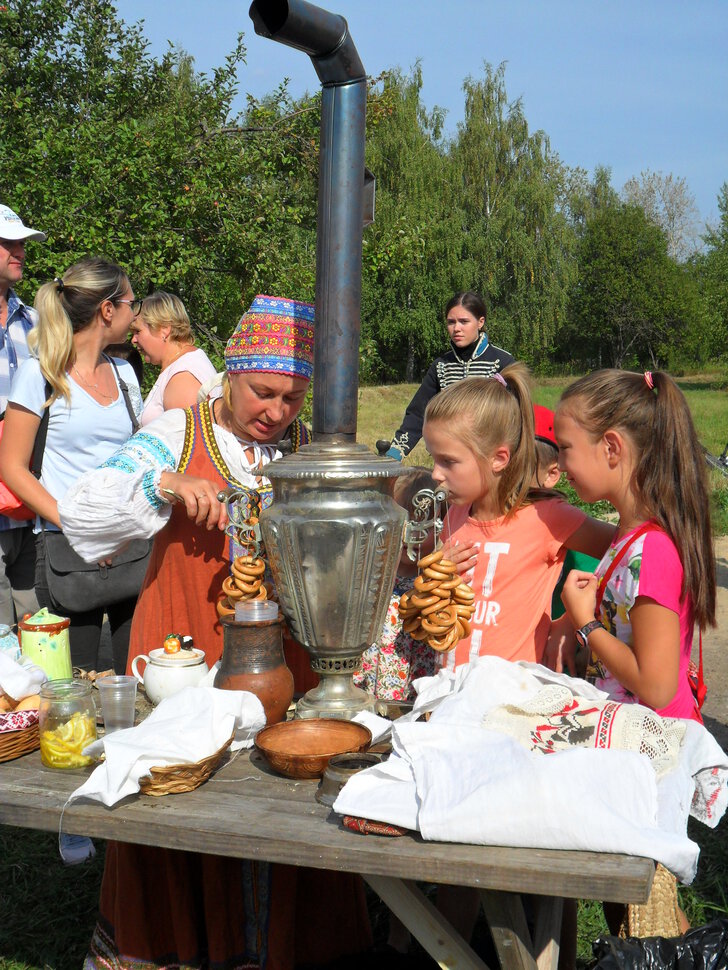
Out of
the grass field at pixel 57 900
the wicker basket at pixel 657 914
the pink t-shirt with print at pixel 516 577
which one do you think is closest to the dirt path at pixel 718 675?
the grass field at pixel 57 900

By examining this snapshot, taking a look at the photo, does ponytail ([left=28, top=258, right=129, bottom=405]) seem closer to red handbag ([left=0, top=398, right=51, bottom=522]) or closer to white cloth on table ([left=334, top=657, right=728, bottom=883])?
red handbag ([left=0, top=398, right=51, bottom=522])

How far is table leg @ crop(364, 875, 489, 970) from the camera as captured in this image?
4.91ft

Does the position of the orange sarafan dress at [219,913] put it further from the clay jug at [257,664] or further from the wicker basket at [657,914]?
the wicker basket at [657,914]

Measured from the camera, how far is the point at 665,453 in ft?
6.63

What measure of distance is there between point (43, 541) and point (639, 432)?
7.15 feet

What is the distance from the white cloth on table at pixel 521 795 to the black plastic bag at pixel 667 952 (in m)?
0.35

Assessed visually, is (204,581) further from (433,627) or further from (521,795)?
(521,795)

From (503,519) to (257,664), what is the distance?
781 millimetres

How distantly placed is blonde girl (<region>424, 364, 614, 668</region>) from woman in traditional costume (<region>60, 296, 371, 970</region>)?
0.40 metres

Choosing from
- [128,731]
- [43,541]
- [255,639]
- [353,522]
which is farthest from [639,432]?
[43,541]

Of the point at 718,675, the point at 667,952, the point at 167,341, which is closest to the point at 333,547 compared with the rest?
the point at 667,952

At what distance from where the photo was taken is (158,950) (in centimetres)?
205


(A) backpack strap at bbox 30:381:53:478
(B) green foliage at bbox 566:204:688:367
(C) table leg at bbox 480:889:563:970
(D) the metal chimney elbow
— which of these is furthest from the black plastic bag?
(B) green foliage at bbox 566:204:688:367

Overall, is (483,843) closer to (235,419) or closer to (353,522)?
(353,522)
